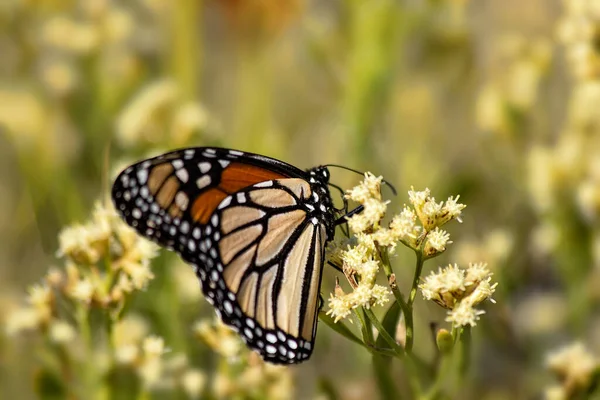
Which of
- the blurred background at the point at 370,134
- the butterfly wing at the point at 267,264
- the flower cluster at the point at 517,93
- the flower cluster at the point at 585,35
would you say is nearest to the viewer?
the butterfly wing at the point at 267,264

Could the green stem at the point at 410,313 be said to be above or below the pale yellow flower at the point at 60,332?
below

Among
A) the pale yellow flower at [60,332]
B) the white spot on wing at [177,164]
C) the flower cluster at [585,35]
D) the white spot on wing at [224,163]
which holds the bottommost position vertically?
the pale yellow flower at [60,332]

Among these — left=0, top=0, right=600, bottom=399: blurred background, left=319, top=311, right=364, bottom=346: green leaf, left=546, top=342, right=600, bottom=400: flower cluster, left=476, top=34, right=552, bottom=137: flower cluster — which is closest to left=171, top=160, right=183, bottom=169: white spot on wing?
left=0, top=0, right=600, bottom=399: blurred background

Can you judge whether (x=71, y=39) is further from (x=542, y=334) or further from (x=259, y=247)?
(x=542, y=334)

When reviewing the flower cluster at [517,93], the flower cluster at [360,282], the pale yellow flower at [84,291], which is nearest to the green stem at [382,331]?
the flower cluster at [360,282]

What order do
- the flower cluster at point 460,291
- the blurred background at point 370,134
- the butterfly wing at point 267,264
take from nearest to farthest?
the flower cluster at point 460,291
the butterfly wing at point 267,264
the blurred background at point 370,134

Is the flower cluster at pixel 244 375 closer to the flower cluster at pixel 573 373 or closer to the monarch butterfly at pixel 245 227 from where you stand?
the monarch butterfly at pixel 245 227

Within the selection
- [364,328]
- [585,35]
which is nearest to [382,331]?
[364,328]
